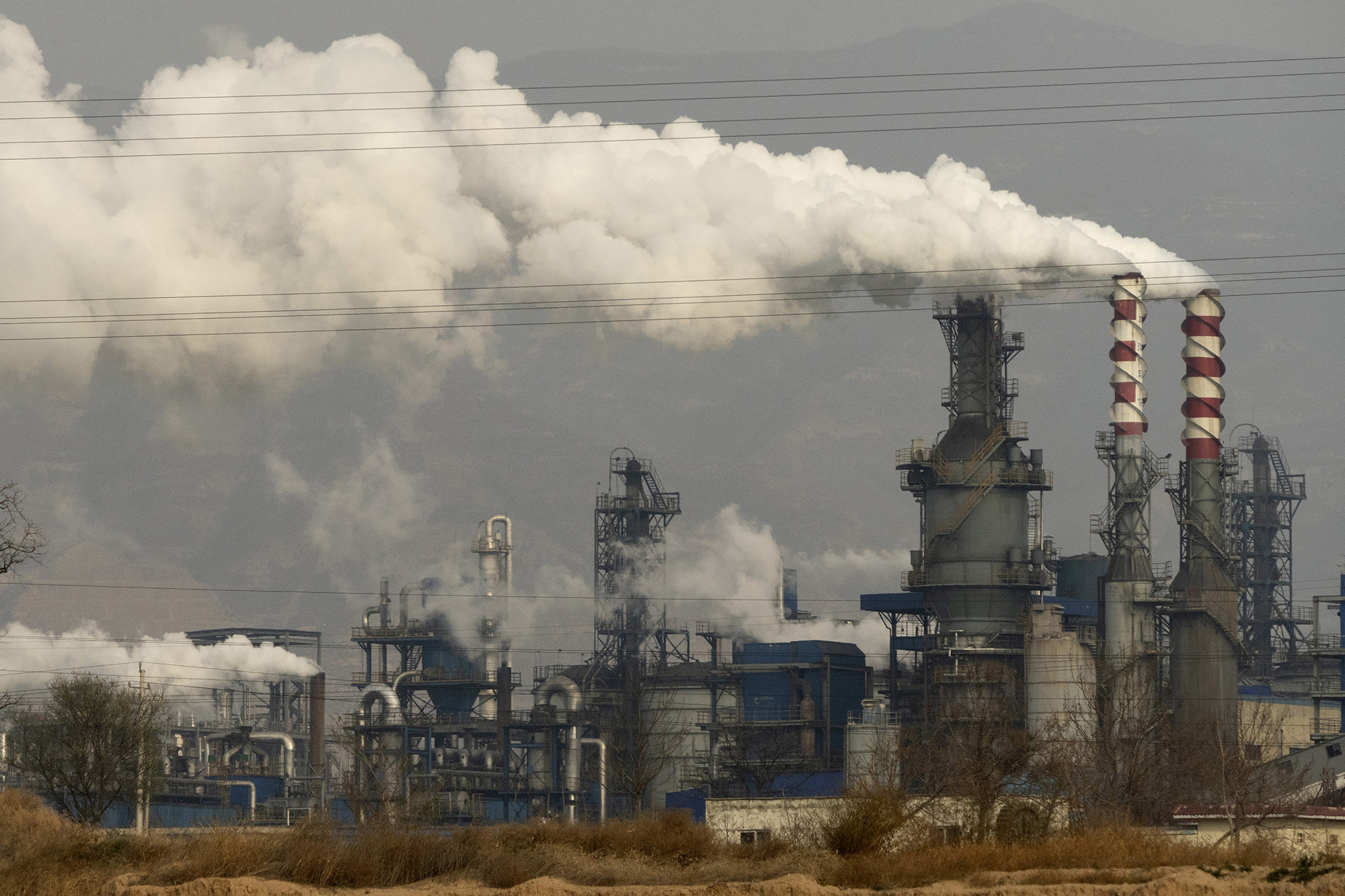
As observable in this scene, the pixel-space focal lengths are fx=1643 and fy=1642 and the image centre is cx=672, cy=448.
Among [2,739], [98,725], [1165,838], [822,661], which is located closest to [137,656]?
[2,739]

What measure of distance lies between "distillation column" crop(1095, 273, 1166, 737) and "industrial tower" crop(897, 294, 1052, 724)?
2764 mm

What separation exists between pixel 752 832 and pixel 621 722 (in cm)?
2990

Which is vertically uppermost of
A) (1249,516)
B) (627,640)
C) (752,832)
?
(1249,516)

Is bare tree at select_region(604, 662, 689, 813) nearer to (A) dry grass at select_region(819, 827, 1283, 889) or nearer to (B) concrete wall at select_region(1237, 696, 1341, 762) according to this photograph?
(B) concrete wall at select_region(1237, 696, 1341, 762)

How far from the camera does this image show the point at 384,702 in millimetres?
70312

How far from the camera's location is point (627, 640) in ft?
236

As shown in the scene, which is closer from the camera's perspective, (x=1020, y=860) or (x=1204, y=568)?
(x=1020, y=860)

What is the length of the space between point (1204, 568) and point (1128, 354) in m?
8.79

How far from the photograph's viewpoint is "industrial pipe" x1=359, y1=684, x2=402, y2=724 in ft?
229

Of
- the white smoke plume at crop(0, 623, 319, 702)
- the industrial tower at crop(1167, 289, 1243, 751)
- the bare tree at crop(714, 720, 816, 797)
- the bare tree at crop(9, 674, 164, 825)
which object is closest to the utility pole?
the bare tree at crop(9, 674, 164, 825)

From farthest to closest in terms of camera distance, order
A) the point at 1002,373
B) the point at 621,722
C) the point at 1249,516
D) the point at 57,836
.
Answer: the point at 1249,516
the point at 621,722
the point at 1002,373
the point at 57,836

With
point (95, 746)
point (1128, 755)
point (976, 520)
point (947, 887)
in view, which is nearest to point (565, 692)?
point (976, 520)

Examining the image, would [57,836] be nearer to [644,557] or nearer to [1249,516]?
[644,557]

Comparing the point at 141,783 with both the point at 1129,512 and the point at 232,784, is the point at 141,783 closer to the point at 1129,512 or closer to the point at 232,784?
the point at 232,784
